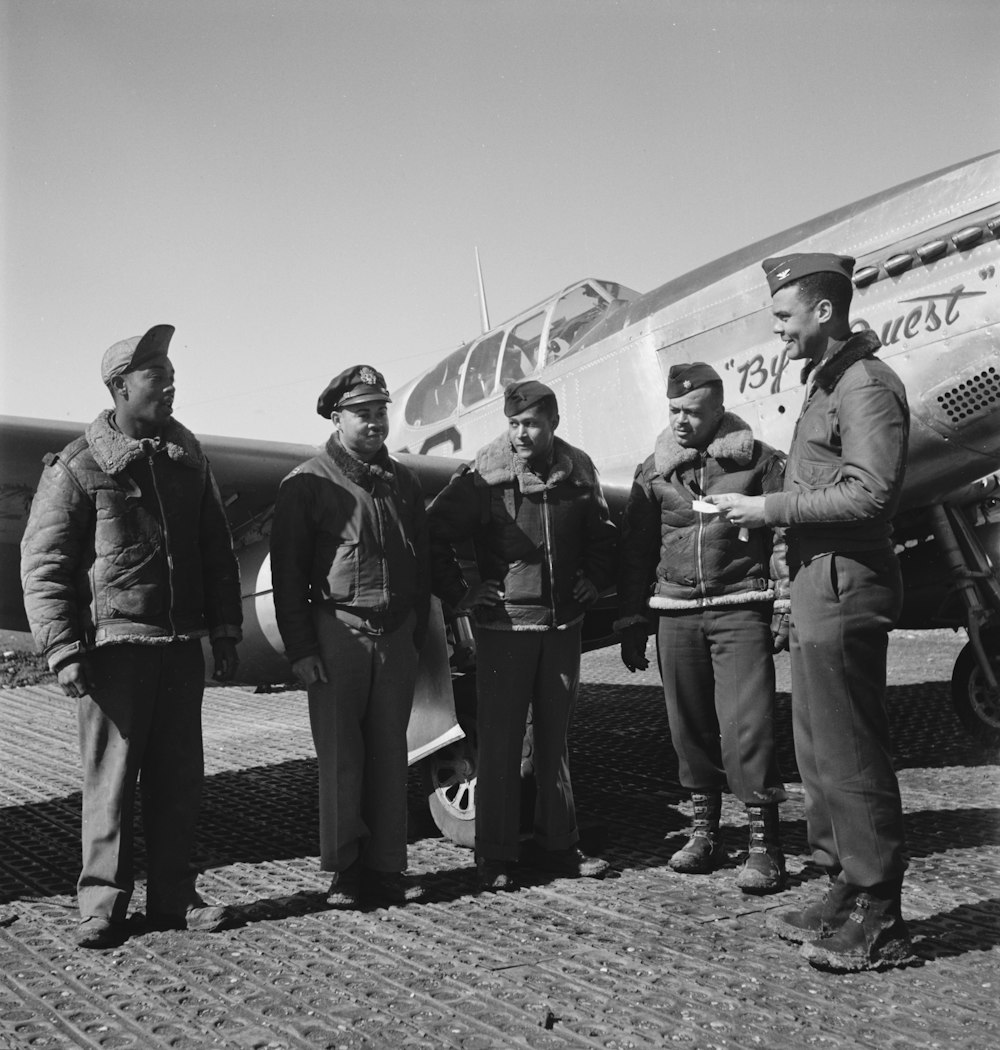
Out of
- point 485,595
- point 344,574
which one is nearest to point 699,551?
point 485,595

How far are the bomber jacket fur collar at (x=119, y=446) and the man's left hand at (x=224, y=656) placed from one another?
1.97 feet

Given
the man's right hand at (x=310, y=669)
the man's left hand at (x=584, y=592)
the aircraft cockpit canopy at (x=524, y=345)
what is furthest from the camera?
the aircraft cockpit canopy at (x=524, y=345)

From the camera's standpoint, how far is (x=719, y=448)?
405cm

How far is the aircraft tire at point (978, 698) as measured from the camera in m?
5.82

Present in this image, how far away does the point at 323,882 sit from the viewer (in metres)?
4.07

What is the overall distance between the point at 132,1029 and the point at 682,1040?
4.32 ft

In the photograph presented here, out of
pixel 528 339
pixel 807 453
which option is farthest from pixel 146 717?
pixel 528 339

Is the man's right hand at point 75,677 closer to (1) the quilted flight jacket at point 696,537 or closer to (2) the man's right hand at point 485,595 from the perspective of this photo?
(2) the man's right hand at point 485,595

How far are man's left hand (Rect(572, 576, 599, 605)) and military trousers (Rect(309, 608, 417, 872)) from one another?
69 centimetres

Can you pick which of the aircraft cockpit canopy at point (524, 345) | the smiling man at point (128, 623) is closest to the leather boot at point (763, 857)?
the smiling man at point (128, 623)

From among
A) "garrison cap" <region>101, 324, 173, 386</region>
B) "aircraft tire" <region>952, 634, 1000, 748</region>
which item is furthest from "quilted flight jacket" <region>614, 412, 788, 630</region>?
"aircraft tire" <region>952, 634, 1000, 748</region>

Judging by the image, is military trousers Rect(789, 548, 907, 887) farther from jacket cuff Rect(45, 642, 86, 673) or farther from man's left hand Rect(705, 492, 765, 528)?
jacket cuff Rect(45, 642, 86, 673)

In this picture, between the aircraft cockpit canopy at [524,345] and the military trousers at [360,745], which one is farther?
the aircraft cockpit canopy at [524,345]

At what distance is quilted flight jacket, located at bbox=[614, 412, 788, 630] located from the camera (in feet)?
13.1
